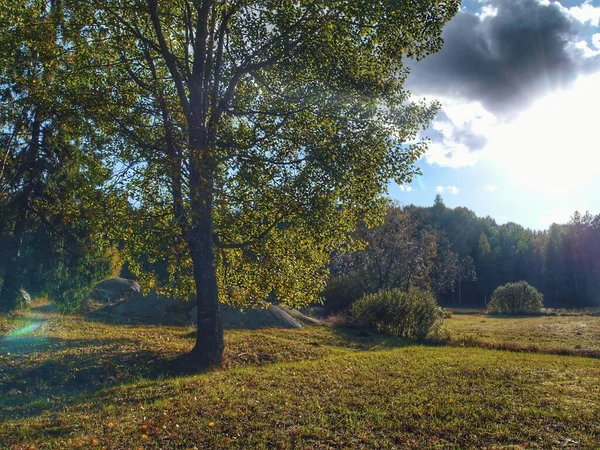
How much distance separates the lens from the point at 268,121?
1270cm

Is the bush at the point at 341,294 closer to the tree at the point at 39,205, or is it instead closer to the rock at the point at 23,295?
the tree at the point at 39,205

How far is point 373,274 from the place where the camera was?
41.7 meters

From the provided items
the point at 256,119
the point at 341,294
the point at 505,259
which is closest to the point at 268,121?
the point at 256,119

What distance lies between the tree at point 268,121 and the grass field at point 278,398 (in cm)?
234

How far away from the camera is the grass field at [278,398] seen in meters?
6.47

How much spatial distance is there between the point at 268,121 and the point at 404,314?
43.5 ft

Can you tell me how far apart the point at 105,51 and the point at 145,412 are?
32.2 feet

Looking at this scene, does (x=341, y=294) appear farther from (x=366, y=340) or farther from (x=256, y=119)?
(x=256, y=119)

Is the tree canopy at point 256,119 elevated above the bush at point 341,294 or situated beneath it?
elevated above

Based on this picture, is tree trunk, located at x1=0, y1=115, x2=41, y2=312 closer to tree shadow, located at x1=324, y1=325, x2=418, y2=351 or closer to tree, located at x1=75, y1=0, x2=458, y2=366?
tree, located at x1=75, y1=0, x2=458, y2=366

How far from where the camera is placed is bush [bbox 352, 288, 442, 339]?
2208cm

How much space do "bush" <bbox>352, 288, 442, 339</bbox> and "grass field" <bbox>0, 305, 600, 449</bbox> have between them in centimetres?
680

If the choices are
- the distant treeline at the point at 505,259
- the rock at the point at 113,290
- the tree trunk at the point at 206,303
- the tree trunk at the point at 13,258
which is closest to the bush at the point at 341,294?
the rock at the point at 113,290

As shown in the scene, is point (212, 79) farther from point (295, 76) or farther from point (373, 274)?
point (373, 274)
